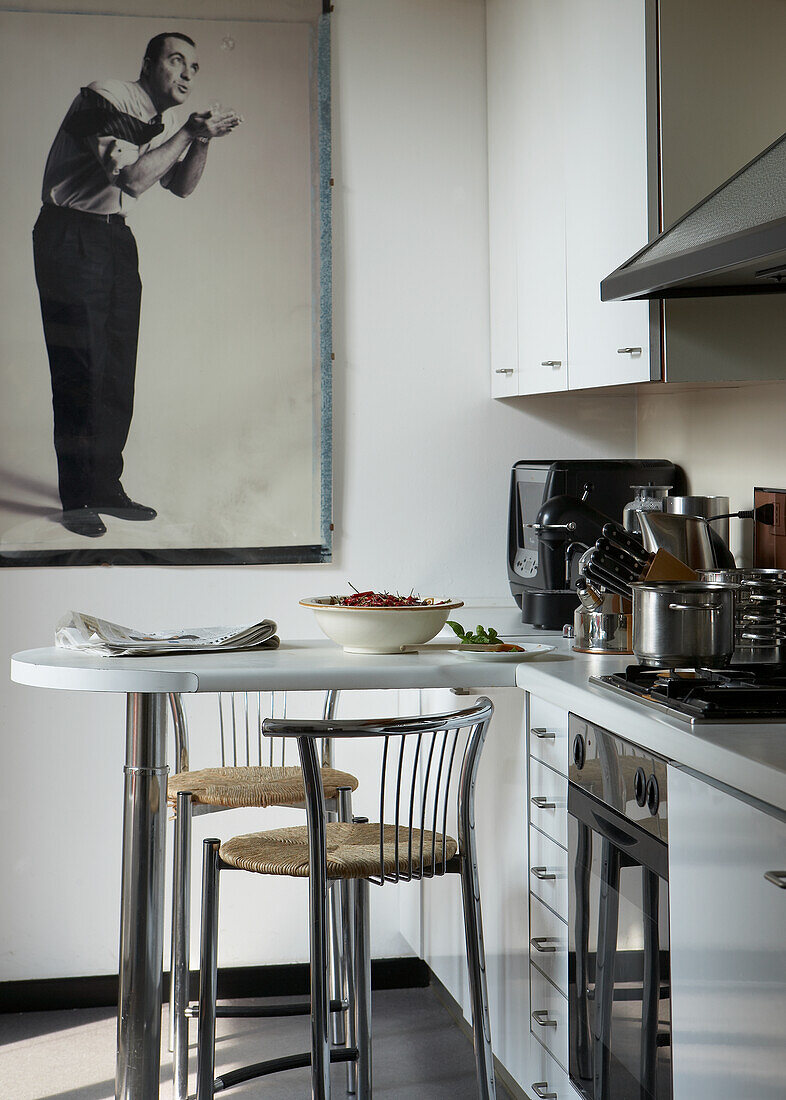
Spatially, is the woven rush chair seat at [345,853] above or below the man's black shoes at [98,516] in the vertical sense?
below

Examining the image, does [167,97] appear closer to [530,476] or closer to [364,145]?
[364,145]

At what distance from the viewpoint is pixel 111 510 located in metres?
3.15

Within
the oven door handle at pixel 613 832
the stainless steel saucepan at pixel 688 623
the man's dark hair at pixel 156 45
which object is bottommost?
the oven door handle at pixel 613 832

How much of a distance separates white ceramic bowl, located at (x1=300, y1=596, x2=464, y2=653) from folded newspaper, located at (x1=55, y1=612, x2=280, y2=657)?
13 centimetres

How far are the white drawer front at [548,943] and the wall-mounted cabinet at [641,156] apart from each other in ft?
3.36

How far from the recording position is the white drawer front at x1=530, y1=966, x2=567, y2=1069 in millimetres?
2068

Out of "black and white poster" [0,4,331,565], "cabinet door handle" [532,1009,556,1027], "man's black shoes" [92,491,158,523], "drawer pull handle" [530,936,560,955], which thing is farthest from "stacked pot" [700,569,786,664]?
"man's black shoes" [92,491,158,523]

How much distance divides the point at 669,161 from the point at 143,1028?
6.32ft

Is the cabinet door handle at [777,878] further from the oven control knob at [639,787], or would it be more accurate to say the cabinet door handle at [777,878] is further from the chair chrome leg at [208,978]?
the chair chrome leg at [208,978]

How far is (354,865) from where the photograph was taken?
1.91 metres

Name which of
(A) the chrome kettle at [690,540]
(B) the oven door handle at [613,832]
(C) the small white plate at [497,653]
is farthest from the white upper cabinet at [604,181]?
(B) the oven door handle at [613,832]

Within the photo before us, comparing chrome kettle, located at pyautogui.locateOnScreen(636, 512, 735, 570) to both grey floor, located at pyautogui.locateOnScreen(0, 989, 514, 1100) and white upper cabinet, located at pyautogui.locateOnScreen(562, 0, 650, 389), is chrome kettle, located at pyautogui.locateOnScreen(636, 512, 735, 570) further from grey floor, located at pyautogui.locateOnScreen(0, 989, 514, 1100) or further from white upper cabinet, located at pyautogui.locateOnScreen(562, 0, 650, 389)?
grey floor, located at pyautogui.locateOnScreen(0, 989, 514, 1100)

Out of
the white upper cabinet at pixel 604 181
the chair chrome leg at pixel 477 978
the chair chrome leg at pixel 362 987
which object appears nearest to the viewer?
the chair chrome leg at pixel 477 978

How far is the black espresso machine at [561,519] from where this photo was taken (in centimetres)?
277
